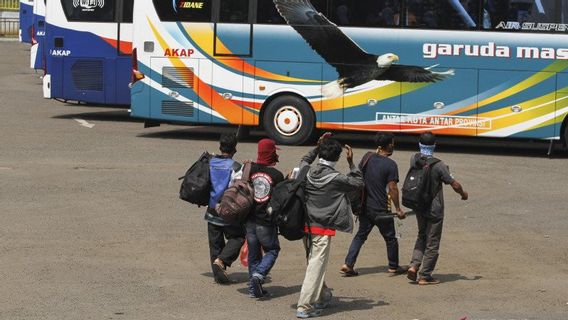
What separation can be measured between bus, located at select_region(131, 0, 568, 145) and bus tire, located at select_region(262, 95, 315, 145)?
17mm

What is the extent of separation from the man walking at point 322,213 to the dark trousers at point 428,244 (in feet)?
4.72

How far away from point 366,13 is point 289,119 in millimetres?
2158

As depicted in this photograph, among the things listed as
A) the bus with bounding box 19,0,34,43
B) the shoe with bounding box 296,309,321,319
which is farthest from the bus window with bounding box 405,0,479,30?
the bus with bounding box 19,0,34,43

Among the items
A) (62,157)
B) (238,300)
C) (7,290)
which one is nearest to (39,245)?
(7,290)

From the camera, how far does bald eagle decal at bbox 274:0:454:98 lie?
63.9 feet

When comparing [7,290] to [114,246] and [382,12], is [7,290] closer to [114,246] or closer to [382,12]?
[114,246]

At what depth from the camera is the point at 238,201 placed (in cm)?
950

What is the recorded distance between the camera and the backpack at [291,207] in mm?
9148

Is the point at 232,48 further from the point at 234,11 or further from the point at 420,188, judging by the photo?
the point at 420,188

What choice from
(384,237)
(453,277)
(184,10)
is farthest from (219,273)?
(184,10)

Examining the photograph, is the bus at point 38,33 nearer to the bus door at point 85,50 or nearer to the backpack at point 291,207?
the bus door at point 85,50

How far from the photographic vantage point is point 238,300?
965 centimetres

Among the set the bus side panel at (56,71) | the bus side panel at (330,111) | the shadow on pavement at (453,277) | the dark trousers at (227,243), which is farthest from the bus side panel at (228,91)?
the dark trousers at (227,243)

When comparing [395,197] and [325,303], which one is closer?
[325,303]
